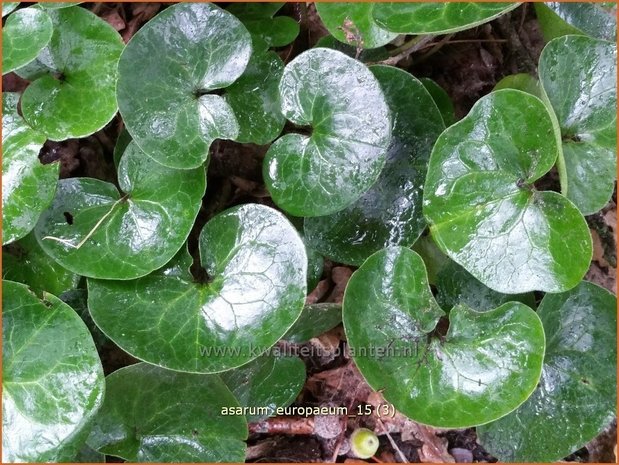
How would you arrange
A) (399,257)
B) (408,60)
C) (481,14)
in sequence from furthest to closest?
(408,60)
(399,257)
(481,14)

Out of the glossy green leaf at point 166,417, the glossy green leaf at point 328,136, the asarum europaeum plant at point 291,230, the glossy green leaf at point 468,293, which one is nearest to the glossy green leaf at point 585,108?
the asarum europaeum plant at point 291,230

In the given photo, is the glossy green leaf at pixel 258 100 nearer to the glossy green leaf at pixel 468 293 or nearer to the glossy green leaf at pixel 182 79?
the glossy green leaf at pixel 182 79

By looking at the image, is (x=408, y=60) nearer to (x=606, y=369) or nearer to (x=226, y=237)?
(x=226, y=237)

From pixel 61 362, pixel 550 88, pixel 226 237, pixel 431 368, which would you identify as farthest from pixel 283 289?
pixel 550 88

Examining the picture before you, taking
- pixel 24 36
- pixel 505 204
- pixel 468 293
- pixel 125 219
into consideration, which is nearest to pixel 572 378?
pixel 468 293

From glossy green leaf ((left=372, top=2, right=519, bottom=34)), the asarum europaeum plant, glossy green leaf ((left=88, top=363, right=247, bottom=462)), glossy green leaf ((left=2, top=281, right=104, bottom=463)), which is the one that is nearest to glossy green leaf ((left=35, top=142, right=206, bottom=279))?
the asarum europaeum plant

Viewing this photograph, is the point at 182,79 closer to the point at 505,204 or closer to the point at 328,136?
the point at 328,136
